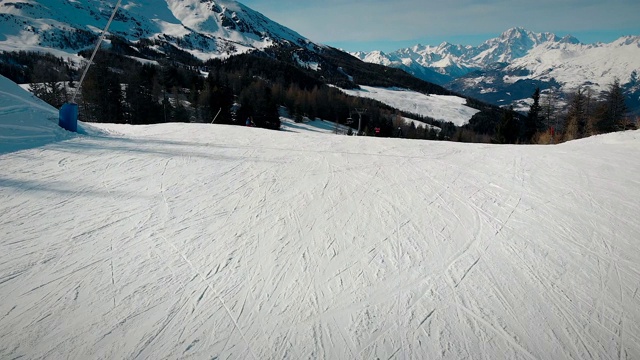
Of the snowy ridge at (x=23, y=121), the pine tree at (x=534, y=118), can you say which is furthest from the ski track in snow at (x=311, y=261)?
the pine tree at (x=534, y=118)

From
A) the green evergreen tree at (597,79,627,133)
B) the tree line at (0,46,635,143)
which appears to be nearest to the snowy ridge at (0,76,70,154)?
the tree line at (0,46,635,143)

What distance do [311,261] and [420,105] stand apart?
172339mm

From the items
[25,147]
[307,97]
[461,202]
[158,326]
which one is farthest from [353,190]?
[307,97]

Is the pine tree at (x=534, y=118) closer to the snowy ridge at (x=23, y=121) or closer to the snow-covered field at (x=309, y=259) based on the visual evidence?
the snow-covered field at (x=309, y=259)

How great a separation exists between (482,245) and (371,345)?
2866 millimetres

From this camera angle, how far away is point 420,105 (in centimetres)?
16400

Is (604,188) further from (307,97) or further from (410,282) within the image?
(307,97)

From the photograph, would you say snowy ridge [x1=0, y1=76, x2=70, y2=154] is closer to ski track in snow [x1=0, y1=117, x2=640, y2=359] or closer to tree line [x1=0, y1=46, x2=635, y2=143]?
ski track in snow [x1=0, y1=117, x2=640, y2=359]

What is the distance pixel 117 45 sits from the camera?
164 m

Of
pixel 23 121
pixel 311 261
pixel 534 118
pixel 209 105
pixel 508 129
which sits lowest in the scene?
pixel 311 261

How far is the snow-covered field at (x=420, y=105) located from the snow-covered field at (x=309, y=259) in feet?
474

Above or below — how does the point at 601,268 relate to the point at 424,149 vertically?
below

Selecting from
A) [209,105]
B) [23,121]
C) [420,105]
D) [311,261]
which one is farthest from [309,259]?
[420,105]

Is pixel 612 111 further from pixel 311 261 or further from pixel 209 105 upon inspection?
pixel 209 105
